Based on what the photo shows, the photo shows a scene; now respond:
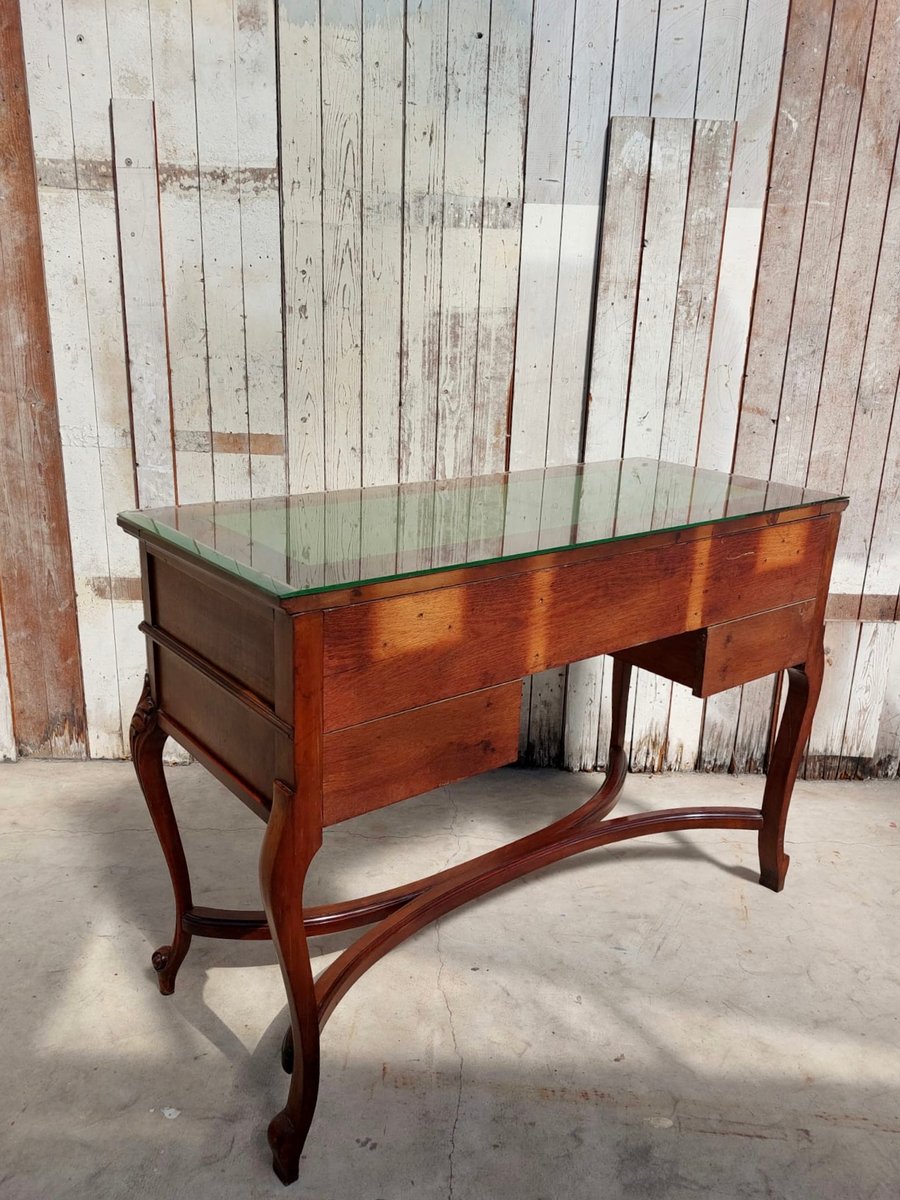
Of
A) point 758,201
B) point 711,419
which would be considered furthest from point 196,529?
point 758,201

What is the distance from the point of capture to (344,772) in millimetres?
1659

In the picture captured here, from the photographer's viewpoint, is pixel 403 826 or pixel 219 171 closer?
pixel 219 171

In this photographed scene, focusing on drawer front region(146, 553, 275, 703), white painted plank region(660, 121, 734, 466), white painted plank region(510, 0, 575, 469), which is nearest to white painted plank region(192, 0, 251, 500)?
white painted plank region(510, 0, 575, 469)

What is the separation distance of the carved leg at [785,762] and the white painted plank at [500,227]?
118cm

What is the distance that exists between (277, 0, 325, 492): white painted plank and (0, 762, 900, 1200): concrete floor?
1.22 m

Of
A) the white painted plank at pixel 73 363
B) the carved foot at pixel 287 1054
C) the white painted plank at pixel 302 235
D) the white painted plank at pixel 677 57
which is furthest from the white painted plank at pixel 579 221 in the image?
the carved foot at pixel 287 1054

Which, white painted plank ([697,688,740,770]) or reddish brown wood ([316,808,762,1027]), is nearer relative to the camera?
reddish brown wood ([316,808,762,1027])

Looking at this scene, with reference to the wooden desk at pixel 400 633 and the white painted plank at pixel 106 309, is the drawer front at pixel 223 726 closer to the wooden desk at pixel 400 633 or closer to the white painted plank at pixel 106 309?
the wooden desk at pixel 400 633

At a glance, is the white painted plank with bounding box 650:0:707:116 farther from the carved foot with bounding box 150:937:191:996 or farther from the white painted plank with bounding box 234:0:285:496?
the carved foot with bounding box 150:937:191:996

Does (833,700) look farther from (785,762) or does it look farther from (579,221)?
(579,221)

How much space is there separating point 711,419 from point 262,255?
151 cm

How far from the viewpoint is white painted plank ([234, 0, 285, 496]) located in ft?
8.96

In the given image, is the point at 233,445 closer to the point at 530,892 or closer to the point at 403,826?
the point at 403,826

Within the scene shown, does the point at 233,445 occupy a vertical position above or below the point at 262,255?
below
